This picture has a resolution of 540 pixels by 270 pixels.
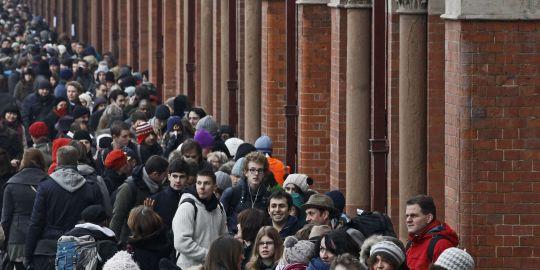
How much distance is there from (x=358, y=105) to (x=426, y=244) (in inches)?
241

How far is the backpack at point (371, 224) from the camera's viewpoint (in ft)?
41.3

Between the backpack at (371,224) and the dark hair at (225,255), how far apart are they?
1.75 metres

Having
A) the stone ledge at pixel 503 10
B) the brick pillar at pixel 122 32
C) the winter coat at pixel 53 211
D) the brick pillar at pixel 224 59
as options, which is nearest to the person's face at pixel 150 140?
the winter coat at pixel 53 211

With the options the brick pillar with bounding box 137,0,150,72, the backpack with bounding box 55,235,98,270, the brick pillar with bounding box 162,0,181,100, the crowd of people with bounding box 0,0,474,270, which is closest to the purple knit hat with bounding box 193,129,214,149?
the crowd of people with bounding box 0,0,474,270

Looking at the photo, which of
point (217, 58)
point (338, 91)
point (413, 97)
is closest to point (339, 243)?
point (413, 97)

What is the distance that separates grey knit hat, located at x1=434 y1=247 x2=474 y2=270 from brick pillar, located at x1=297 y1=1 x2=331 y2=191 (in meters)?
9.35

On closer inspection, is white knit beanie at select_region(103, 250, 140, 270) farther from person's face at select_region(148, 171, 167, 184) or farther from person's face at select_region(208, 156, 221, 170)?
person's face at select_region(208, 156, 221, 170)

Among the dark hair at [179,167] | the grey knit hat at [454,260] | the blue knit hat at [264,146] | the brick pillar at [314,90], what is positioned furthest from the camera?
the brick pillar at [314,90]

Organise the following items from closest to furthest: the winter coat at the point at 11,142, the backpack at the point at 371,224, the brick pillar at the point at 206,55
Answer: the backpack at the point at 371,224 < the winter coat at the point at 11,142 < the brick pillar at the point at 206,55

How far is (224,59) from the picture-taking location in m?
27.2

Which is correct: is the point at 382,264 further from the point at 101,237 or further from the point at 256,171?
the point at 256,171

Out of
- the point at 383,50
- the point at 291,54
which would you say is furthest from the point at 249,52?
the point at 383,50

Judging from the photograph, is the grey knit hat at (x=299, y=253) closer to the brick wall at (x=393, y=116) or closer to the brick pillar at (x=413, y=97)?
the brick pillar at (x=413, y=97)

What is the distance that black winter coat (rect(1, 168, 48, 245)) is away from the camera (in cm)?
1557
